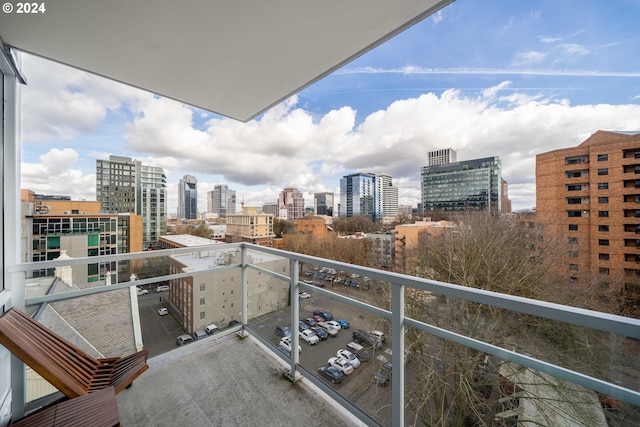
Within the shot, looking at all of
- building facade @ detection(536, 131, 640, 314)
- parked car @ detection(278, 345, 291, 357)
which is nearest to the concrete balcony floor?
A: parked car @ detection(278, 345, 291, 357)

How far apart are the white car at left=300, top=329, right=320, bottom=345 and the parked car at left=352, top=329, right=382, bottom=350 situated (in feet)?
1.19

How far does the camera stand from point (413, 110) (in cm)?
1401

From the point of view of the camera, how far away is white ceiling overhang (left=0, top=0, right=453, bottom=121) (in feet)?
5.38

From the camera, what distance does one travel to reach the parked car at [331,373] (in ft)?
6.37

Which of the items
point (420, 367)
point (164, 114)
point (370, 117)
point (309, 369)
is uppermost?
point (370, 117)

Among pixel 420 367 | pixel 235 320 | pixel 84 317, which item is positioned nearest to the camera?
pixel 420 367

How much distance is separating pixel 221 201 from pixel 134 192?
487 centimetres

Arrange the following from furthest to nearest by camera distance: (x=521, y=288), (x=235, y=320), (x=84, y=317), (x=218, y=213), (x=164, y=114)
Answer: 1. (x=218, y=213)
2. (x=521, y=288)
3. (x=164, y=114)
4. (x=235, y=320)
5. (x=84, y=317)

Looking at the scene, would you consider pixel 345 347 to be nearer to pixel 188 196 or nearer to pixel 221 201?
pixel 188 196

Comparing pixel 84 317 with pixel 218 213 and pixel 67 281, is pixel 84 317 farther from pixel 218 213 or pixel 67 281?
pixel 218 213

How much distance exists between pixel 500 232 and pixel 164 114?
36.4 feet

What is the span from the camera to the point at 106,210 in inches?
227

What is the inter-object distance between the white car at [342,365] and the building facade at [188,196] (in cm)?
802

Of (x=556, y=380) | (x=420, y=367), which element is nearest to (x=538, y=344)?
(x=556, y=380)
